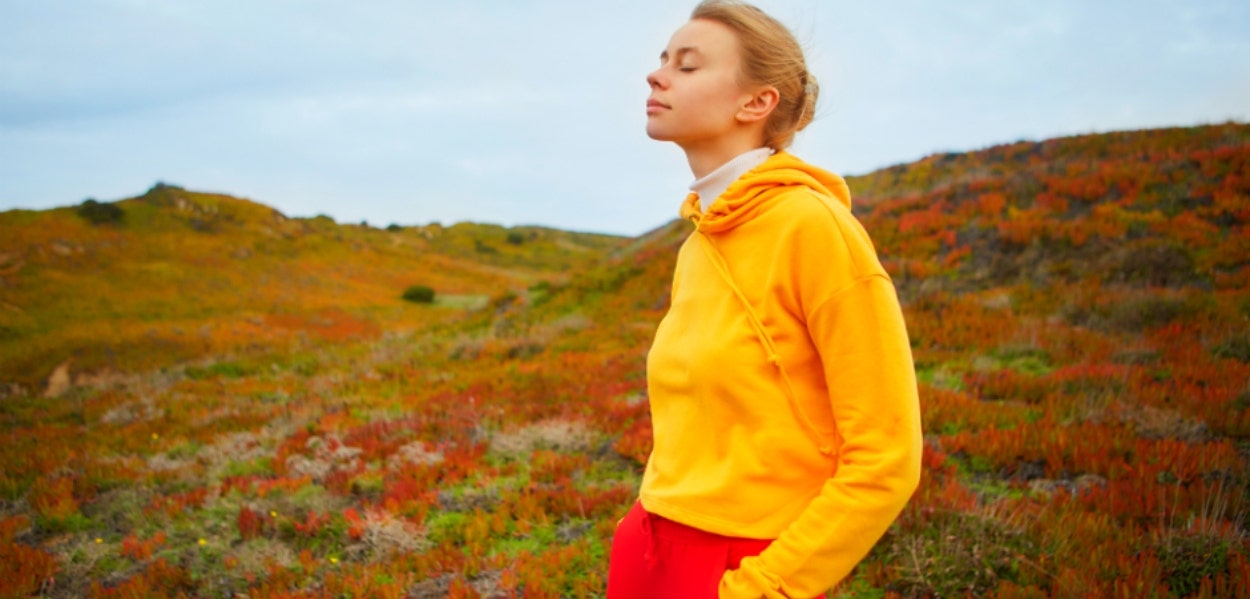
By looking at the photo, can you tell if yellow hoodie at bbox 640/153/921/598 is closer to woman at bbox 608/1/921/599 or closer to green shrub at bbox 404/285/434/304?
woman at bbox 608/1/921/599

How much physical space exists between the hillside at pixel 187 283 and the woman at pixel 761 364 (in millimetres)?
18896

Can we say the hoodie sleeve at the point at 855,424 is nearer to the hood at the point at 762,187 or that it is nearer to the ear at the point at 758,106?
the hood at the point at 762,187

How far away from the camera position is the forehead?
160cm

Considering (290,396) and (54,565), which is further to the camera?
(290,396)

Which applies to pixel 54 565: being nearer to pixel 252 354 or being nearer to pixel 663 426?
pixel 663 426

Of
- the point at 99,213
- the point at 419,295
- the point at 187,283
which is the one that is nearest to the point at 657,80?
the point at 187,283

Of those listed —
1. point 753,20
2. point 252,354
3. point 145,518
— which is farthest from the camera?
point 252,354

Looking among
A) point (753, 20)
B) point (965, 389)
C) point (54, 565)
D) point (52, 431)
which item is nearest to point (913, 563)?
point (753, 20)

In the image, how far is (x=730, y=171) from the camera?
164 cm

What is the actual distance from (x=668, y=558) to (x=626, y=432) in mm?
5195

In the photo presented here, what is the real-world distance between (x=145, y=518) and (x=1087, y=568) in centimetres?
709

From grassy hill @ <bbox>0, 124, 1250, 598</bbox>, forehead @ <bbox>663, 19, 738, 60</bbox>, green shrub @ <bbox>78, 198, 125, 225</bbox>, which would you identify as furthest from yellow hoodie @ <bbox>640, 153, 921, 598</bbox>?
green shrub @ <bbox>78, 198, 125, 225</bbox>

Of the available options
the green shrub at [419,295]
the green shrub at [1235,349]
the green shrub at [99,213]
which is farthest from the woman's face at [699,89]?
the green shrub at [99,213]

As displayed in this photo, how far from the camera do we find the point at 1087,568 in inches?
130
